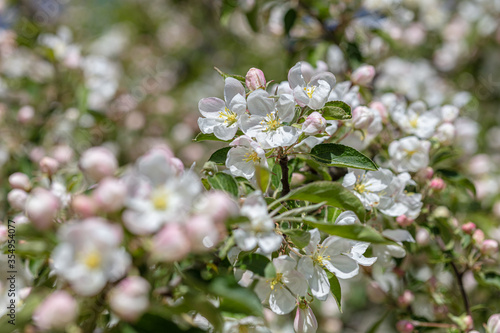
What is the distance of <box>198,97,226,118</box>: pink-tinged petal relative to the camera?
4.33 ft

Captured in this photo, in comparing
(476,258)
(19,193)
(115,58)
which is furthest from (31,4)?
(476,258)

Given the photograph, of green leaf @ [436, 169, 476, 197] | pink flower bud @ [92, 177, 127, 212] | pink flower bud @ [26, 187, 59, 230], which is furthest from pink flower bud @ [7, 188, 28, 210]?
green leaf @ [436, 169, 476, 197]

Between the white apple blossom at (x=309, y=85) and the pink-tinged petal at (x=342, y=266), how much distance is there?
0.44 m

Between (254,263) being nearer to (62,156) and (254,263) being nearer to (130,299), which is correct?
(130,299)

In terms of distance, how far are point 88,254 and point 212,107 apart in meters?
0.65

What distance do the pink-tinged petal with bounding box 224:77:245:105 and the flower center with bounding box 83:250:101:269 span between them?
0.64 m

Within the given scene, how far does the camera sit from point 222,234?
96cm

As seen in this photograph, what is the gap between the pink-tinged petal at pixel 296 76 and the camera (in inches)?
49.6

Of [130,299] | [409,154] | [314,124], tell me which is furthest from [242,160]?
[409,154]

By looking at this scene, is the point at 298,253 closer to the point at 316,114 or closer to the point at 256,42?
the point at 316,114

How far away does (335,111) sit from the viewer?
4.10ft

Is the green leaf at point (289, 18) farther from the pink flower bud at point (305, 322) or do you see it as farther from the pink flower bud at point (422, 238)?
the pink flower bud at point (305, 322)

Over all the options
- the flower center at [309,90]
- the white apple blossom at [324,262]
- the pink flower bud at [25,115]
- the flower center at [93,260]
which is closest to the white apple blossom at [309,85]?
the flower center at [309,90]

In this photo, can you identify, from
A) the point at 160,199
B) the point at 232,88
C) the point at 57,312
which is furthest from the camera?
the point at 232,88
